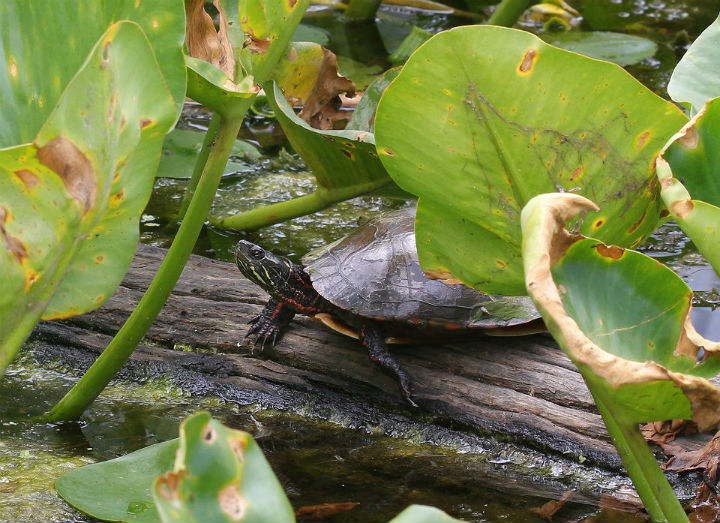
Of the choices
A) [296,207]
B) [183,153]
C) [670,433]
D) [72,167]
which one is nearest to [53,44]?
[72,167]

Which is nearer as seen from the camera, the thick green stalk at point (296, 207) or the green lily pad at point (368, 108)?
the thick green stalk at point (296, 207)

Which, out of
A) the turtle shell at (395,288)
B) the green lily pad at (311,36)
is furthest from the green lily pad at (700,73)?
the green lily pad at (311,36)

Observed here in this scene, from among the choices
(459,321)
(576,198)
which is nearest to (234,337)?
(459,321)

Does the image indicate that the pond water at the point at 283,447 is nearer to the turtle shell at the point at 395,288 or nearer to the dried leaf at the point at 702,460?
the dried leaf at the point at 702,460

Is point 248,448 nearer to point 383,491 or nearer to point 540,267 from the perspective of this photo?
point 540,267

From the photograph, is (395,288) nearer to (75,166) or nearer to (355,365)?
(355,365)

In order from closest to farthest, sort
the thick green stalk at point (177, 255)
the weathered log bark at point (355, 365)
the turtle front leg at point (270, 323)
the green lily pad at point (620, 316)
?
the green lily pad at point (620, 316) → the thick green stalk at point (177, 255) → the weathered log bark at point (355, 365) → the turtle front leg at point (270, 323)

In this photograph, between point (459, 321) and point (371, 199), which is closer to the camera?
point (459, 321)

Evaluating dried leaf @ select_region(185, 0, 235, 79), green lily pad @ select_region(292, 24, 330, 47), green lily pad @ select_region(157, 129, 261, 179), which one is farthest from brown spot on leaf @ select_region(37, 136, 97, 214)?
green lily pad @ select_region(292, 24, 330, 47)
